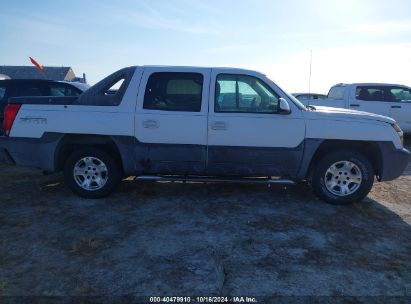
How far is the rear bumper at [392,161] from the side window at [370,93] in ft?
19.5

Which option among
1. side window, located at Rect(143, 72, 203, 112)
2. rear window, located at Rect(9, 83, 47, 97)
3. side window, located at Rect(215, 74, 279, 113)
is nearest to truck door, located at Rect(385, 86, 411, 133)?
side window, located at Rect(215, 74, 279, 113)

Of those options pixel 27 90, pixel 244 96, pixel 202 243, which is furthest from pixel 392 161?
pixel 27 90

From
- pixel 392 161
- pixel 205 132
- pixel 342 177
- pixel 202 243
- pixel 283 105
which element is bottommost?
pixel 202 243

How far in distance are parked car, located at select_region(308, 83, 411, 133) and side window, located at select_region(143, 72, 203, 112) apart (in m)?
6.99

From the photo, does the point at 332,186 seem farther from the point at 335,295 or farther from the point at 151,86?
the point at 151,86

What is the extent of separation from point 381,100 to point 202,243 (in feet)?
29.2

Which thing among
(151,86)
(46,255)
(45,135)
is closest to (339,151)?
(151,86)

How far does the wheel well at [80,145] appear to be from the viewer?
4918mm

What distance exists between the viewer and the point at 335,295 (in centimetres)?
278

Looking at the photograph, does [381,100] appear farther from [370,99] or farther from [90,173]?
[90,173]

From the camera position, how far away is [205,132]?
4766mm

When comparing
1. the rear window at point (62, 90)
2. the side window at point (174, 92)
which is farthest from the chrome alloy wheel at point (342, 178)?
the rear window at point (62, 90)

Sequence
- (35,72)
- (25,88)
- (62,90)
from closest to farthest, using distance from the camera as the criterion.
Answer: (25,88) < (62,90) < (35,72)

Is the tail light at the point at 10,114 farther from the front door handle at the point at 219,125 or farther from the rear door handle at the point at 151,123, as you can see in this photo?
the front door handle at the point at 219,125
